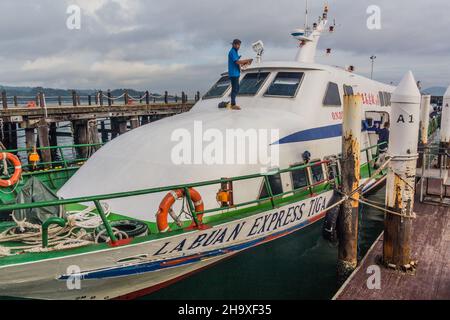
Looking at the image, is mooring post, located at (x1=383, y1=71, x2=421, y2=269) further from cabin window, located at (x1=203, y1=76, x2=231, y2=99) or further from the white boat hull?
cabin window, located at (x1=203, y1=76, x2=231, y2=99)

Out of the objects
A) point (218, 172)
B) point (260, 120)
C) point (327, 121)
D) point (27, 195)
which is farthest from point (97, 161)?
point (327, 121)

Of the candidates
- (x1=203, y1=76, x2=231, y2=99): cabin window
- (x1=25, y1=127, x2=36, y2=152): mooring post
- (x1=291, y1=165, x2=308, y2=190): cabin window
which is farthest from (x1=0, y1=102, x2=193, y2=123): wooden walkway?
(x1=291, y1=165, x2=308, y2=190): cabin window

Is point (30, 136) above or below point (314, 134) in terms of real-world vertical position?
below

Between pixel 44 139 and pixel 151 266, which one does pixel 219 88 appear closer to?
pixel 151 266

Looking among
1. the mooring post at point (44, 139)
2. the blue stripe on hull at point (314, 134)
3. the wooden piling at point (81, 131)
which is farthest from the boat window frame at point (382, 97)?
the wooden piling at point (81, 131)

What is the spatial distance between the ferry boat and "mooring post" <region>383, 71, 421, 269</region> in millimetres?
1394

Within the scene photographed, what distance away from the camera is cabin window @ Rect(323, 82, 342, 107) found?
10.1 meters

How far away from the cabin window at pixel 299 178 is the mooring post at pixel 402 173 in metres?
2.09

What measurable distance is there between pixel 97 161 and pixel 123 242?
314 centimetres

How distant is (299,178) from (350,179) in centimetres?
173

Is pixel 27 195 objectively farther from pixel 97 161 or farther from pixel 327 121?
pixel 327 121

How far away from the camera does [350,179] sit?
7004mm

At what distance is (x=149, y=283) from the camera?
622 cm

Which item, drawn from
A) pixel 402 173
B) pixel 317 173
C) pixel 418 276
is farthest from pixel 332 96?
pixel 418 276
